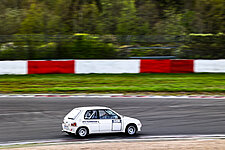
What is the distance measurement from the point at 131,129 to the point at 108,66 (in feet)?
36.0

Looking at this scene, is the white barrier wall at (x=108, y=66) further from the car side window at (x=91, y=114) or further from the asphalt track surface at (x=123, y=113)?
the car side window at (x=91, y=114)

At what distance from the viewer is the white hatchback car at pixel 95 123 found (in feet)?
32.4

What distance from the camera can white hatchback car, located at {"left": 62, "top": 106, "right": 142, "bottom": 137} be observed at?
9.88m

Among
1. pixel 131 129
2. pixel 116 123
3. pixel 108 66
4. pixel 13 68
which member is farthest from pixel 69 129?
pixel 13 68

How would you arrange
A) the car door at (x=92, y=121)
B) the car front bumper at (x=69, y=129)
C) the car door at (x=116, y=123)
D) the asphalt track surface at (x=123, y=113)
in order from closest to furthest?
the car front bumper at (x=69, y=129)
the car door at (x=92, y=121)
the car door at (x=116, y=123)
the asphalt track surface at (x=123, y=113)

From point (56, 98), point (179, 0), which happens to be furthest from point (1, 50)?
point (179, 0)

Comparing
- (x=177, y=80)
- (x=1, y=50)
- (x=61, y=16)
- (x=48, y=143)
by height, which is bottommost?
(x=48, y=143)

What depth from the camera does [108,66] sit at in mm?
21188

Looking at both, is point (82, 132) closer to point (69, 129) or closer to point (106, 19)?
point (69, 129)

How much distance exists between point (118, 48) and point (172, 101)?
883 cm

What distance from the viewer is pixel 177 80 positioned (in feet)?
64.2

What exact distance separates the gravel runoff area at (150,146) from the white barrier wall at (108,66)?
1173 centimetres

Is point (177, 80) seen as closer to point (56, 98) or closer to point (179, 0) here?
point (56, 98)

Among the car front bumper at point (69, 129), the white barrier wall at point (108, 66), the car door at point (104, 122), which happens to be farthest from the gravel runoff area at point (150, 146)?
the white barrier wall at point (108, 66)
